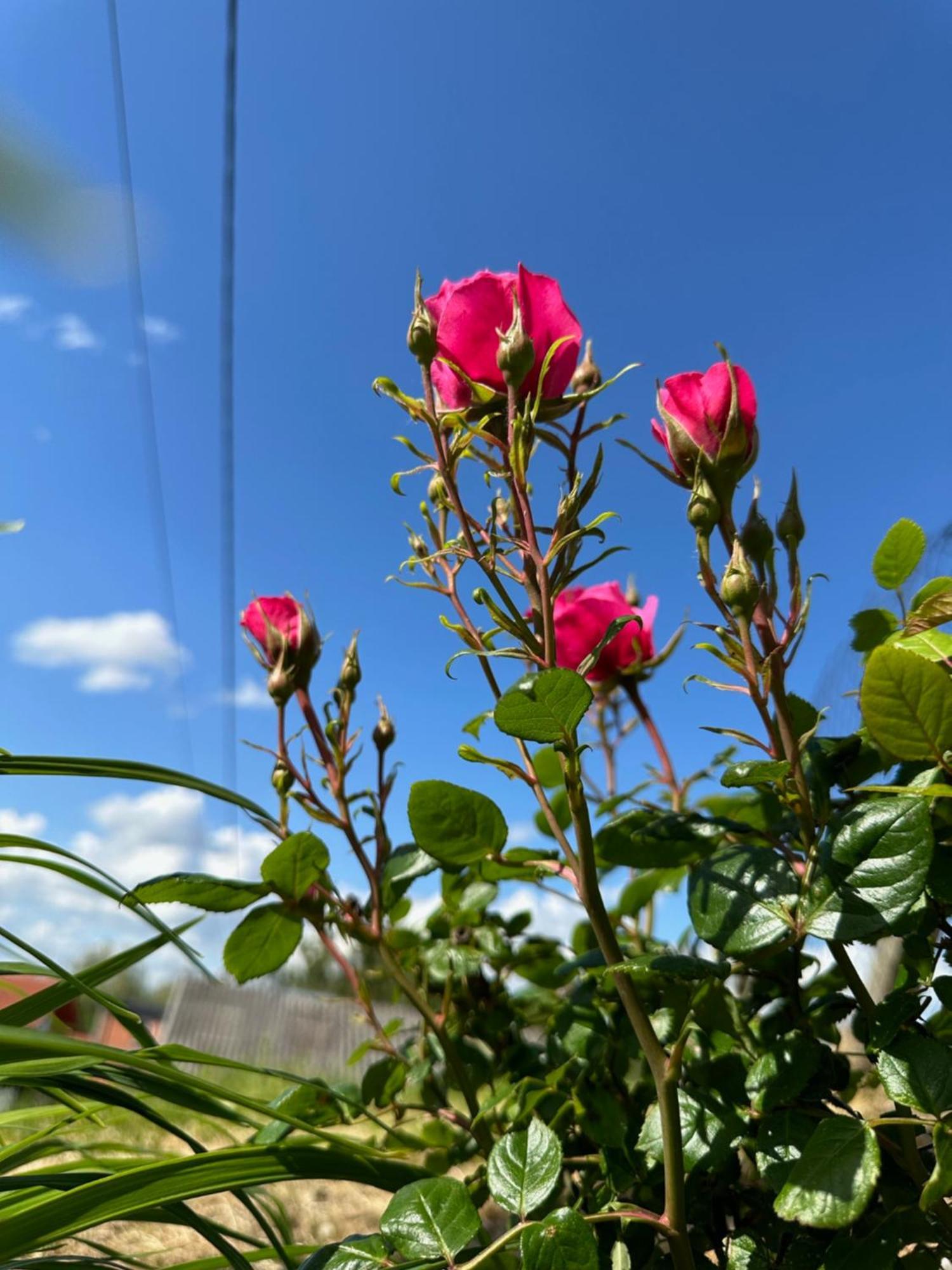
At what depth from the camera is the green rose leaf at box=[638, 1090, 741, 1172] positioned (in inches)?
11.3

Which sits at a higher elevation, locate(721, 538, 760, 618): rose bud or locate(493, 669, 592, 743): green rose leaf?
locate(721, 538, 760, 618): rose bud

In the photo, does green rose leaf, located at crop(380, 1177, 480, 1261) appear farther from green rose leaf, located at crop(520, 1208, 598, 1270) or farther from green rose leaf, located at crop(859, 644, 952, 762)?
green rose leaf, located at crop(859, 644, 952, 762)

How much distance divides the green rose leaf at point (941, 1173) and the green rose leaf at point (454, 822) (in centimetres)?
17

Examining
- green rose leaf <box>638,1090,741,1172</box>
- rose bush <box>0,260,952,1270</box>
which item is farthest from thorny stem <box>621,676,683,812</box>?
green rose leaf <box>638,1090,741,1172</box>

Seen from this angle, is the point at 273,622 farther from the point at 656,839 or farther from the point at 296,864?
the point at 656,839

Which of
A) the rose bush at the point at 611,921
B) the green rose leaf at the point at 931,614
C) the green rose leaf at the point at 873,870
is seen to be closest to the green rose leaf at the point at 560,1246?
the rose bush at the point at 611,921

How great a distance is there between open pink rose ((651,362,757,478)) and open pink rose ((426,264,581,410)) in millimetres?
51

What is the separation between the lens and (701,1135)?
0.29 metres

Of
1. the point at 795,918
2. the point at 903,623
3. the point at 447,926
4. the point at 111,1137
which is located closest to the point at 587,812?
the point at 795,918

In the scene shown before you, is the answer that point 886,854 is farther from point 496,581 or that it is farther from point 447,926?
point 447,926

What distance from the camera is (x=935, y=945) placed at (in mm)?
325

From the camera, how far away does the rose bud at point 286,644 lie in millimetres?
445

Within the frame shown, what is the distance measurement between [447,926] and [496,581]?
0.37m

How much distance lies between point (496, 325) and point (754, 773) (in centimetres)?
20
